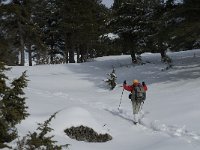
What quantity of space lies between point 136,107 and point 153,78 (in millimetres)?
10795

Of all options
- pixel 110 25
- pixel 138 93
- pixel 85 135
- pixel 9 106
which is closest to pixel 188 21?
pixel 138 93

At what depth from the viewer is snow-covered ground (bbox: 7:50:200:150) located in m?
13.3

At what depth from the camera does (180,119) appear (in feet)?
52.2

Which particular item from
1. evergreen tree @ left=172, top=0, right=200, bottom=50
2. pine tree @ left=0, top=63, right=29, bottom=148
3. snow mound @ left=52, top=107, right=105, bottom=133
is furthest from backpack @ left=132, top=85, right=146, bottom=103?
pine tree @ left=0, top=63, right=29, bottom=148

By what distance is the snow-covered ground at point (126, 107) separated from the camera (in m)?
13.3

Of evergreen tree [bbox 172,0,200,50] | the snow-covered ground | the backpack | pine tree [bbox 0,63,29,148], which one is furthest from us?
evergreen tree [bbox 172,0,200,50]

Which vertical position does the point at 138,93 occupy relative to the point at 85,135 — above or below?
above

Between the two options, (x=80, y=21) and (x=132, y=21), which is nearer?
(x=132, y=21)

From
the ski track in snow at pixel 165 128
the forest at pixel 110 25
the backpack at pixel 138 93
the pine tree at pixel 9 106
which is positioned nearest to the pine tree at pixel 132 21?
the forest at pixel 110 25

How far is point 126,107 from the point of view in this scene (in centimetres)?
1998

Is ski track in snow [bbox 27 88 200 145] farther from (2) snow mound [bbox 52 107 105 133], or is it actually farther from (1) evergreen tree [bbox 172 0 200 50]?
(1) evergreen tree [bbox 172 0 200 50]

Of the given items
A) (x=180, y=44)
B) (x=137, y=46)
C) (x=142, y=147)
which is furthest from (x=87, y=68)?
(x=142, y=147)

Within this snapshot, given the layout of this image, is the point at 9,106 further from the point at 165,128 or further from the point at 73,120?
the point at 165,128

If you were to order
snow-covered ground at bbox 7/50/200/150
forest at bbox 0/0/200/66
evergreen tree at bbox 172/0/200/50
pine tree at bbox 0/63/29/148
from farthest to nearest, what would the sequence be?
forest at bbox 0/0/200/66
evergreen tree at bbox 172/0/200/50
snow-covered ground at bbox 7/50/200/150
pine tree at bbox 0/63/29/148
